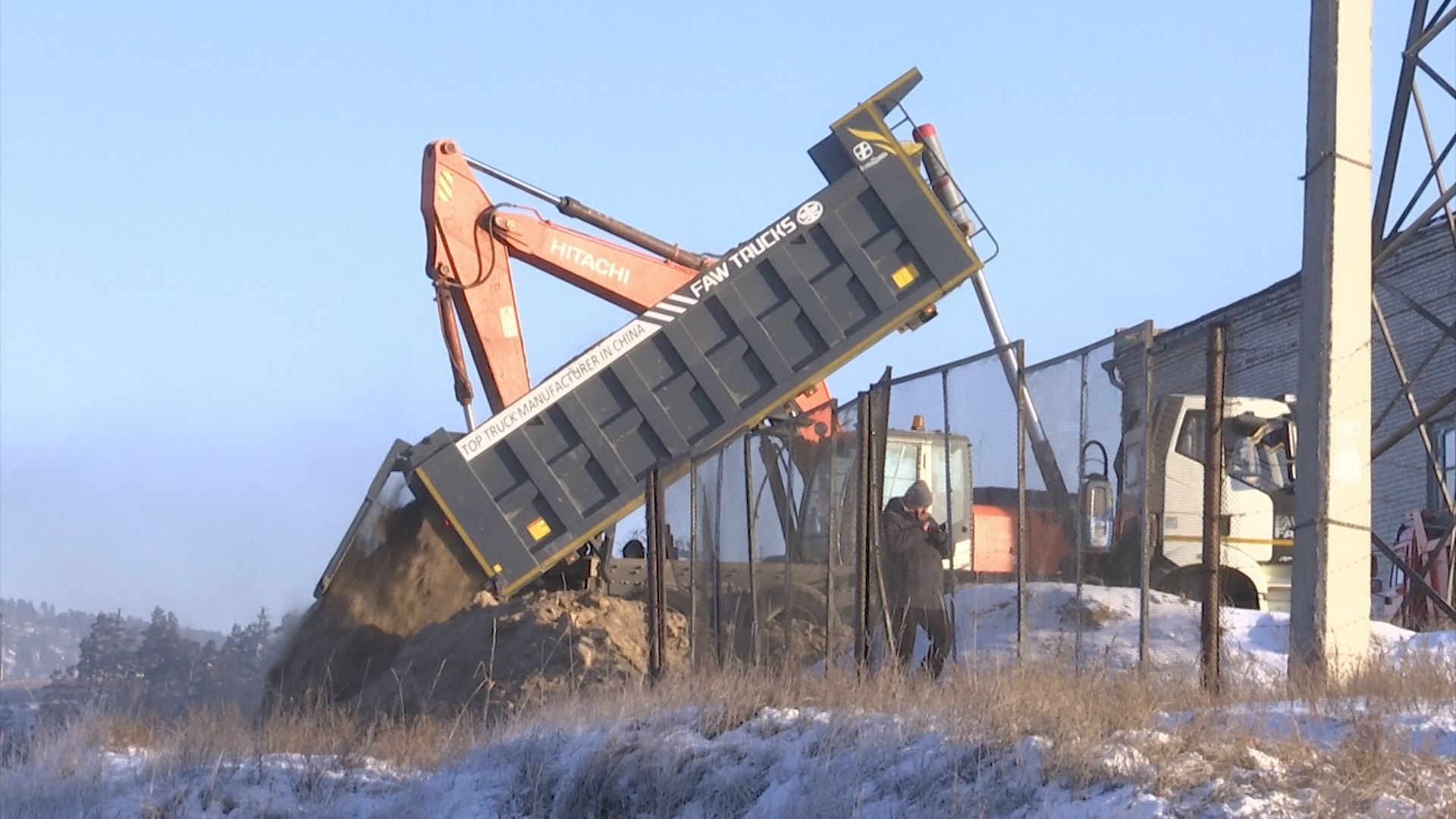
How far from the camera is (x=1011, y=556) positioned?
11.6 m

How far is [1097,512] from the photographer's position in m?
10.8

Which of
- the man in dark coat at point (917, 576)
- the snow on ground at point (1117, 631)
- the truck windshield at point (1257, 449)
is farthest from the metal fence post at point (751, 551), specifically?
the truck windshield at point (1257, 449)

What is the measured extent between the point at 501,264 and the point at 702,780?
34.1 ft

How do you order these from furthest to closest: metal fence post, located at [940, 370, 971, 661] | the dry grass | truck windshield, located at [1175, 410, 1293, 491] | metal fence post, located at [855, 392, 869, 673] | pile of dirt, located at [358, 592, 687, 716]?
truck windshield, located at [1175, 410, 1293, 491] → pile of dirt, located at [358, 592, 687, 716] → metal fence post, located at [940, 370, 971, 661] → metal fence post, located at [855, 392, 869, 673] → the dry grass

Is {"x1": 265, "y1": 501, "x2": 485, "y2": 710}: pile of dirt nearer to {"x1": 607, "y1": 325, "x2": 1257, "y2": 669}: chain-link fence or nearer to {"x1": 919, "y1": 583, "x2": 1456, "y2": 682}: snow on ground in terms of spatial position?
{"x1": 607, "y1": 325, "x2": 1257, "y2": 669}: chain-link fence

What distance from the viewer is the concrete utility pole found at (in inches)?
329

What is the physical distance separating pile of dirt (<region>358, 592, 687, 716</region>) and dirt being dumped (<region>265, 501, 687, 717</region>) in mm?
11

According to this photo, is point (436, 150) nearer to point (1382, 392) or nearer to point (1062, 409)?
point (1062, 409)

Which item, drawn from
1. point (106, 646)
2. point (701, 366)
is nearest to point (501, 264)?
point (701, 366)

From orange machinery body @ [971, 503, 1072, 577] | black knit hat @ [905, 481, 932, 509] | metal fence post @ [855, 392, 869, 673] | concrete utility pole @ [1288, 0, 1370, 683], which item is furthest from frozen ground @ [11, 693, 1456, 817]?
black knit hat @ [905, 481, 932, 509]

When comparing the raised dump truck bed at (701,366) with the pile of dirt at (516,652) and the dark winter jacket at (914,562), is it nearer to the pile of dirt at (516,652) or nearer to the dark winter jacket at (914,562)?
the pile of dirt at (516,652)

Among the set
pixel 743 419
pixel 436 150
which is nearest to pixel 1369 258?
pixel 743 419

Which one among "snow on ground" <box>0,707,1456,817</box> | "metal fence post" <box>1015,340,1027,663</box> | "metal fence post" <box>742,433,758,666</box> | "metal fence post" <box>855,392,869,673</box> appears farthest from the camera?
"metal fence post" <box>742,433,758,666</box>

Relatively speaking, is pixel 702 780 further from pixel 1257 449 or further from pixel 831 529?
pixel 1257 449
